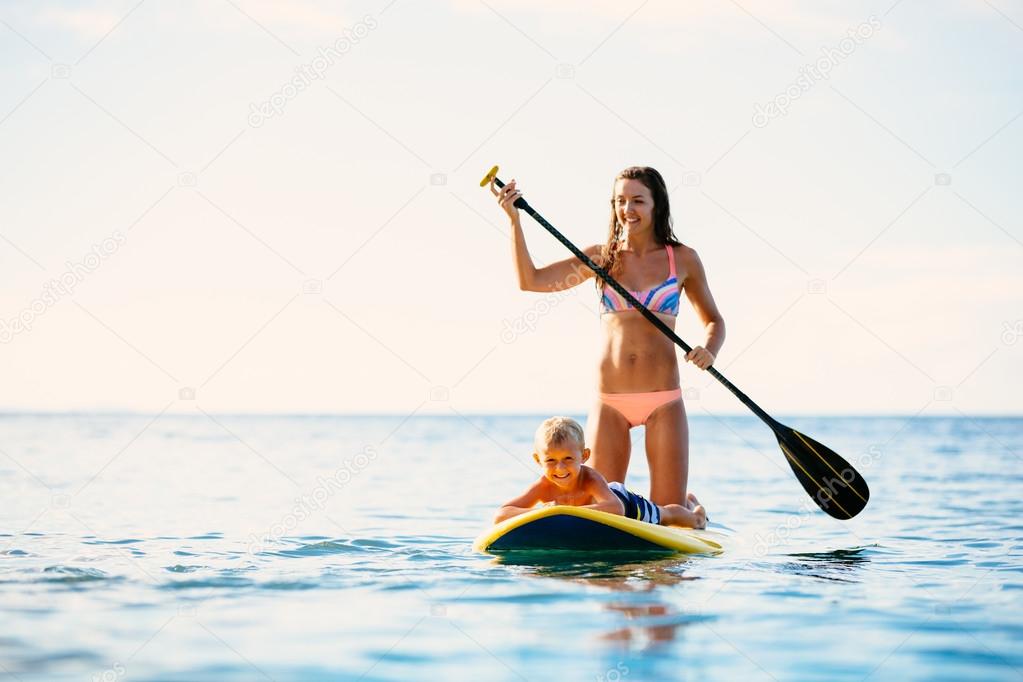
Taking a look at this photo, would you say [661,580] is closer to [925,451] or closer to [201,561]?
[201,561]

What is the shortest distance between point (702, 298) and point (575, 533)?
1.72 meters

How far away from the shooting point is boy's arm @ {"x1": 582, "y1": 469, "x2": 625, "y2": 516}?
5.60 meters

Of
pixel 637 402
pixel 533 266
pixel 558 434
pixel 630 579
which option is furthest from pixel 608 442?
pixel 630 579

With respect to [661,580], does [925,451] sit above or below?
above

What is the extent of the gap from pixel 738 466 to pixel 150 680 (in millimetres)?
15510

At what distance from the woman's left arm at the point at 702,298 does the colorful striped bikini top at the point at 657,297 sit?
0.13 meters

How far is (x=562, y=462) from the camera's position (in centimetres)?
555

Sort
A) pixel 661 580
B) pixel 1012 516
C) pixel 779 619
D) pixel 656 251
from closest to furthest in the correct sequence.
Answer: pixel 779 619 < pixel 661 580 < pixel 656 251 < pixel 1012 516

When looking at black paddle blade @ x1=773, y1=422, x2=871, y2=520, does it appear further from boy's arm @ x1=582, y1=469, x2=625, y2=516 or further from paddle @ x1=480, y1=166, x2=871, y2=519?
boy's arm @ x1=582, y1=469, x2=625, y2=516

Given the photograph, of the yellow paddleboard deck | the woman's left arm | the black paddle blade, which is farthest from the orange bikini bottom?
the black paddle blade

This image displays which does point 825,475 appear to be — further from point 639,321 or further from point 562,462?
point 562,462

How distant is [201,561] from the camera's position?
5508mm

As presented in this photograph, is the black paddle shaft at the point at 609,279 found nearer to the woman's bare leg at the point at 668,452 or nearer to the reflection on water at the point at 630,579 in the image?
the woman's bare leg at the point at 668,452

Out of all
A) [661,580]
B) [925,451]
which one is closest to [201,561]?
[661,580]
